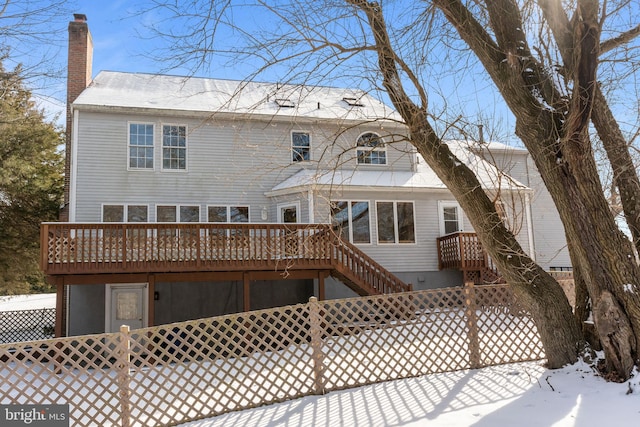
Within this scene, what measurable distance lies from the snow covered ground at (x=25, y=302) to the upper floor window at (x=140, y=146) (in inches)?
506

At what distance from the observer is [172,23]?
22.1 ft

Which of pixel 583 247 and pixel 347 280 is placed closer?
pixel 583 247

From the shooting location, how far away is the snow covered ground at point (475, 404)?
522 cm

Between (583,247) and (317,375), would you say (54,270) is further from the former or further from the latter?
(583,247)

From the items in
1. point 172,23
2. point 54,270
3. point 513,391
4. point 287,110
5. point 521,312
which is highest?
point 287,110

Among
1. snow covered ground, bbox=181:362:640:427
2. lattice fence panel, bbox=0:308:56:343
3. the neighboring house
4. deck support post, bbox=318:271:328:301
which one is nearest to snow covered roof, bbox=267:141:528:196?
the neighboring house

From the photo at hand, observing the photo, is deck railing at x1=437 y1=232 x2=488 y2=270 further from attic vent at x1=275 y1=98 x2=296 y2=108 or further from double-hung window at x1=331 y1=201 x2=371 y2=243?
attic vent at x1=275 y1=98 x2=296 y2=108

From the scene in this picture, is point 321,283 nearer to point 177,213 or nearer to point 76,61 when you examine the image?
point 177,213

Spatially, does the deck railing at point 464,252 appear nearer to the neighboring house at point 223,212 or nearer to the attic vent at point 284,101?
the neighboring house at point 223,212

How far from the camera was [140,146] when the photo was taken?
1512cm

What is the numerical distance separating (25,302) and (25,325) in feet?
29.2

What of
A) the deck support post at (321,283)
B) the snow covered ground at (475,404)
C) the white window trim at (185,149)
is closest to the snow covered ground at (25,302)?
the white window trim at (185,149)

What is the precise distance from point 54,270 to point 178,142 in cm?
574

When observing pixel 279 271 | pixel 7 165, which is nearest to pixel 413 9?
pixel 279 271
